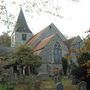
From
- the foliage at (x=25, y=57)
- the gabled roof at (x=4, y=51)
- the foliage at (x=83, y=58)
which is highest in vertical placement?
the gabled roof at (x=4, y=51)

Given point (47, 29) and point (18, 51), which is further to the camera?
point (47, 29)

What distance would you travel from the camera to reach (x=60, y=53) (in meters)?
58.8

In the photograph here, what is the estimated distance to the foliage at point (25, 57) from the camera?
48469mm

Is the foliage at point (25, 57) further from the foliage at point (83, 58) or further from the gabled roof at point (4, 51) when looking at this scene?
the foliage at point (83, 58)

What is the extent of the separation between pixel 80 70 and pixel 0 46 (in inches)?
1449

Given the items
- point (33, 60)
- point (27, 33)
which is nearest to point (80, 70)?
point (33, 60)

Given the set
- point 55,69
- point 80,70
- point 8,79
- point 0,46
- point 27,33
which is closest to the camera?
point 80,70

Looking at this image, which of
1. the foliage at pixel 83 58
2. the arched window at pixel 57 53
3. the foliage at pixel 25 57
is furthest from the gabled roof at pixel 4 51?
the foliage at pixel 83 58

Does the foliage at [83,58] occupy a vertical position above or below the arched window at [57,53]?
below

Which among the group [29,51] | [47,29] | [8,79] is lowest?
[8,79]

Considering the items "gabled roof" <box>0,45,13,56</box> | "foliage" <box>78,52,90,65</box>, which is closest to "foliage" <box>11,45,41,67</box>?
"gabled roof" <box>0,45,13,56</box>

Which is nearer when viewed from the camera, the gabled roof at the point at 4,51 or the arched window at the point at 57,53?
the arched window at the point at 57,53

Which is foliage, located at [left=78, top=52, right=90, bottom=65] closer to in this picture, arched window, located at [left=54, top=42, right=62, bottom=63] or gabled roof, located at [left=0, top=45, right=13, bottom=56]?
arched window, located at [left=54, top=42, right=62, bottom=63]

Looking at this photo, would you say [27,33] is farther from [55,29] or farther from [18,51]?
[18,51]
